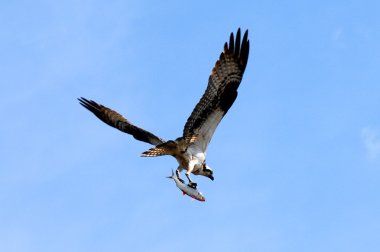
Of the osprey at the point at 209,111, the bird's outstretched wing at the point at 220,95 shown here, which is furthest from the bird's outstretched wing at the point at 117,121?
the bird's outstretched wing at the point at 220,95

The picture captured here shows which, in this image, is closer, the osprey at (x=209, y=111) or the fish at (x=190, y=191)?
the fish at (x=190, y=191)

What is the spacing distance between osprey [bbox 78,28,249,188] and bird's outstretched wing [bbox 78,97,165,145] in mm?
29

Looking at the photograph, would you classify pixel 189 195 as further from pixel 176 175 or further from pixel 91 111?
pixel 91 111

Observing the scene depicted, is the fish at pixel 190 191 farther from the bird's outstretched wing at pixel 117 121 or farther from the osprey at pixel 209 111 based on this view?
the bird's outstretched wing at pixel 117 121

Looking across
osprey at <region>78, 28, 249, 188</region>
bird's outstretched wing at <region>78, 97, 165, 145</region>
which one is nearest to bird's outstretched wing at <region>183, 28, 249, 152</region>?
osprey at <region>78, 28, 249, 188</region>

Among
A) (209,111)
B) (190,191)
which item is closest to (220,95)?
(209,111)

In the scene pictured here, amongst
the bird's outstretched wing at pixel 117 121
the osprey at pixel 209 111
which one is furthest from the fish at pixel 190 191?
the bird's outstretched wing at pixel 117 121

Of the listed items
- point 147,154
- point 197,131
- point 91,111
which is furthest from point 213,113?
point 91,111

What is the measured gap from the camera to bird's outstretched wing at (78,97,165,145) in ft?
85.0

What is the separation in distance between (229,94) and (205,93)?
2.49 feet

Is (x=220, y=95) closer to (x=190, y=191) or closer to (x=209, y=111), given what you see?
(x=209, y=111)

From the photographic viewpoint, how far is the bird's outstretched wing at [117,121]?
25.9 m

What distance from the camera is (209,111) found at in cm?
2583

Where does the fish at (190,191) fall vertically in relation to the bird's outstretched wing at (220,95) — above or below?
below
